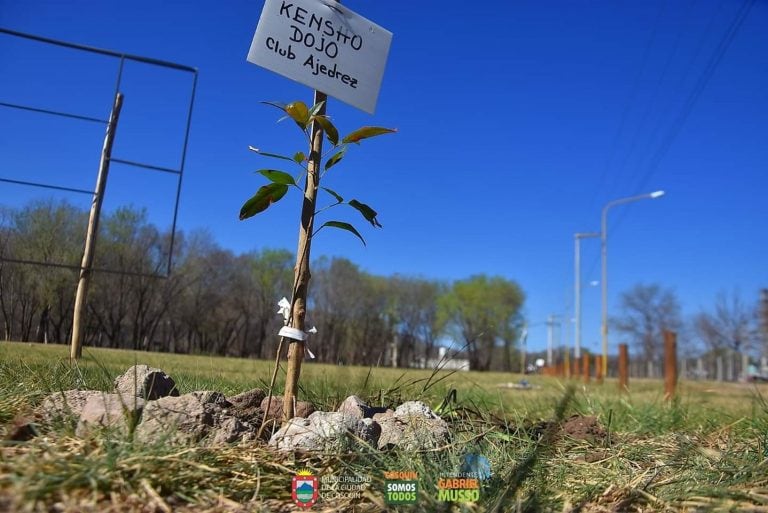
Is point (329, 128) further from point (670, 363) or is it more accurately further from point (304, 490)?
point (670, 363)

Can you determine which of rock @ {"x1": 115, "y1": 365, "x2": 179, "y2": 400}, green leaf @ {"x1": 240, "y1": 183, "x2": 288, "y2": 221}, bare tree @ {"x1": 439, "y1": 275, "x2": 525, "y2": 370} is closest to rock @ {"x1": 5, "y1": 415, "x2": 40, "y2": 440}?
rock @ {"x1": 115, "y1": 365, "x2": 179, "y2": 400}

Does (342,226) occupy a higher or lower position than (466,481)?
higher

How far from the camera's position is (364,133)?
221cm

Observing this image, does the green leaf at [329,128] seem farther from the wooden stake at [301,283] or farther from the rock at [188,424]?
the rock at [188,424]

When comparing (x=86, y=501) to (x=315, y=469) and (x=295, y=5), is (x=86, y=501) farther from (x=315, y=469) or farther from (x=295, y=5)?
(x=295, y=5)

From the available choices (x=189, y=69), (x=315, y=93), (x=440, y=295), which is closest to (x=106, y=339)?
(x=189, y=69)

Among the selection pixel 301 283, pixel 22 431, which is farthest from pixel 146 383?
pixel 301 283

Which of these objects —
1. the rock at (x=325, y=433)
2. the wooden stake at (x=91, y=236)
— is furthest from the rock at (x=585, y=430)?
the wooden stake at (x=91, y=236)

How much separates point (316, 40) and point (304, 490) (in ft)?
6.00

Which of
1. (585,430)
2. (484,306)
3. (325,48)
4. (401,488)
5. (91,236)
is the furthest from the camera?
(484,306)

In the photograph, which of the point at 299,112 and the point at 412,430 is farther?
the point at 299,112

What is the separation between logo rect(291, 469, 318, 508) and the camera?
5.07 feet

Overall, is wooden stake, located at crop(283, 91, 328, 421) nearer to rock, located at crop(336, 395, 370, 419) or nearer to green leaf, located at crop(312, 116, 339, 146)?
green leaf, located at crop(312, 116, 339, 146)

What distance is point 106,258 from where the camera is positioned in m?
3.12
